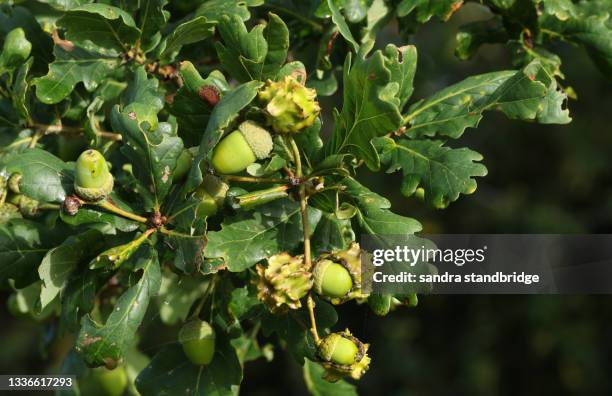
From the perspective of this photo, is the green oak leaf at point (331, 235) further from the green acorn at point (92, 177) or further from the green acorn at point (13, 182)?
the green acorn at point (13, 182)

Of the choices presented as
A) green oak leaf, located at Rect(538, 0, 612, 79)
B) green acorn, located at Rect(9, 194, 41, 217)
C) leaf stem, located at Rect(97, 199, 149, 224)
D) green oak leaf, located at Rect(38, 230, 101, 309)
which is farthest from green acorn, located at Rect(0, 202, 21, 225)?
green oak leaf, located at Rect(538, 0, 612, 79)

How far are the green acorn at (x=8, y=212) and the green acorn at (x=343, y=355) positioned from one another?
0.61m

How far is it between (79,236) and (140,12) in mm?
397

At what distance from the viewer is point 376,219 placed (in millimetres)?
1250

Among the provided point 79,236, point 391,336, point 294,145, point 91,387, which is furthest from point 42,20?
point 391,336

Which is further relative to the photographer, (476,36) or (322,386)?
(322,386)

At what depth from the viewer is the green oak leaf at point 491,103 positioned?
52.4 inches

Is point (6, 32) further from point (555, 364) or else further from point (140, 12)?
point (555, 364)

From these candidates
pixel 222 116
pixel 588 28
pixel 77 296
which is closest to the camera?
pixel 222 116

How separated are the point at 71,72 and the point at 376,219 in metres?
0.59

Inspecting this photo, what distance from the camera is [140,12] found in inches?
55.1

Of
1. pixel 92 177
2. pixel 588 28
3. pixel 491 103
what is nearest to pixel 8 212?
pixel 92 177

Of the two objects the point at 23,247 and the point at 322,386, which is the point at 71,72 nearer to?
the point at 23,247

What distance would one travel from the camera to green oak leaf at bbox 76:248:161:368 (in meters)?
1.21
